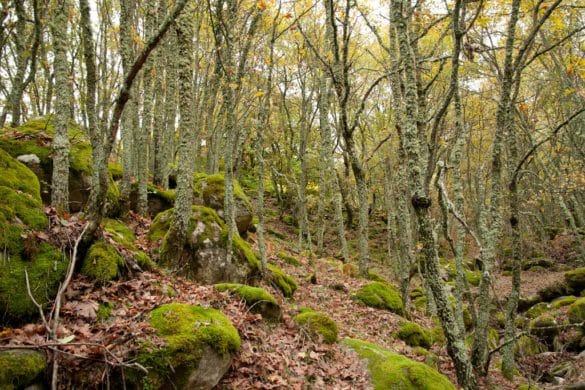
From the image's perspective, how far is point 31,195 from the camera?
16.7 feet

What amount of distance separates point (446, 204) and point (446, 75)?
13.4 meters

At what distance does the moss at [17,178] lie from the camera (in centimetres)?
498

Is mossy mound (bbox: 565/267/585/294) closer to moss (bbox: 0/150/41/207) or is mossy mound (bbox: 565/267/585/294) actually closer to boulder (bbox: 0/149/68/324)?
boulder (bbox: 0/149/68/324)

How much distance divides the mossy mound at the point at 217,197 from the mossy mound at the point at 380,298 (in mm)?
4331

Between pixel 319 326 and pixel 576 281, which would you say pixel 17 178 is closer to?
pixel 319 326

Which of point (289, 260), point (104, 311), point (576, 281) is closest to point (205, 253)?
point (104, 311)

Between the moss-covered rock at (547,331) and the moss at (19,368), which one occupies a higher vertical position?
the moss at (19,368)

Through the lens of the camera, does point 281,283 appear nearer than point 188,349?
No

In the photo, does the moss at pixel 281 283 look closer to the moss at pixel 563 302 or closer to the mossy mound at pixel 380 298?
the mossy mound at pixel 380 298

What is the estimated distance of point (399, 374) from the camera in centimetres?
515

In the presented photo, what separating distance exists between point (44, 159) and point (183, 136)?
11.2 feet

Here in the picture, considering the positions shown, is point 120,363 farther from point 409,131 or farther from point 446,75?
point 446,75

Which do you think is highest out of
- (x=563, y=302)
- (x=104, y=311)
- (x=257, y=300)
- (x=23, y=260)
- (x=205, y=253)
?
(x=23, y=260)

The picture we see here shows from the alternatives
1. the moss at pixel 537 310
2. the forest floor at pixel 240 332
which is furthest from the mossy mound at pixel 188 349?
the moss at pixel 537 310
